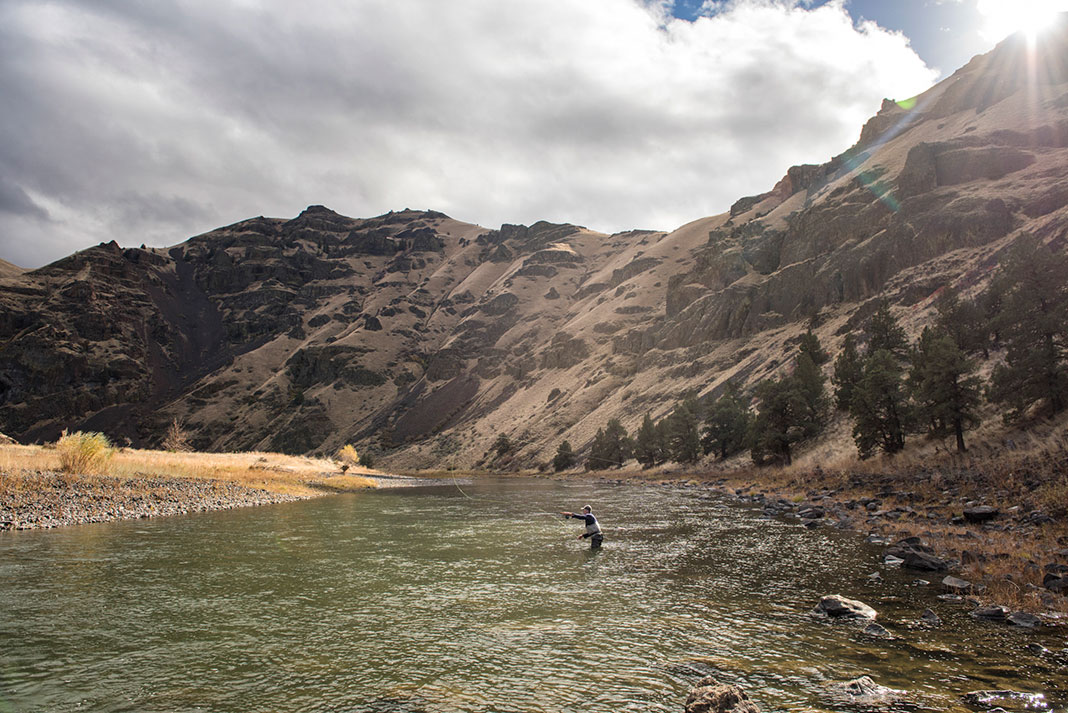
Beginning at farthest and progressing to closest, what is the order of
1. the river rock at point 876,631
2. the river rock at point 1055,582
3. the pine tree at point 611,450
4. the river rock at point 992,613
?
the pine tree at point 611,450 → the river rock at point 1055,582 → the river rock at point 992,613 → the river rock at point 876,631

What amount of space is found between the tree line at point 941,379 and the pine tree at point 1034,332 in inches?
1.9

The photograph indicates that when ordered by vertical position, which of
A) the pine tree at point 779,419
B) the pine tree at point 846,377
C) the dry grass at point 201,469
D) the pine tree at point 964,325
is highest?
the pine tree at point 964,325

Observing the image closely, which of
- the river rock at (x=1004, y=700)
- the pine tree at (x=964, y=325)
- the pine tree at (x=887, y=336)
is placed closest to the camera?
A: the river rock at (x=1004, y=700)

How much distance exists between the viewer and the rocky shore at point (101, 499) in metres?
23.4

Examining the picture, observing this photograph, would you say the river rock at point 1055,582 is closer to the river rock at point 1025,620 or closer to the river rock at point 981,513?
the river rock at point 1025,620

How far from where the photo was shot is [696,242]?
7426 inches

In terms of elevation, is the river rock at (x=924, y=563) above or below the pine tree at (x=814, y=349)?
below

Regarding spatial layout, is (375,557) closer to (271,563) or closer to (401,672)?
(271,563)

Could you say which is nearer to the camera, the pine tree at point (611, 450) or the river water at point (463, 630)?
the river water at point (463, 630)

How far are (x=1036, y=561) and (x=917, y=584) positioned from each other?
139 inches

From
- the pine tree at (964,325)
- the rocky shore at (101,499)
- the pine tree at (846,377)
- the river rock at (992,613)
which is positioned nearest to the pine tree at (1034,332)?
the pine tree at (964,325)

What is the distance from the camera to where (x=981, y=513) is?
→ 19.7 m

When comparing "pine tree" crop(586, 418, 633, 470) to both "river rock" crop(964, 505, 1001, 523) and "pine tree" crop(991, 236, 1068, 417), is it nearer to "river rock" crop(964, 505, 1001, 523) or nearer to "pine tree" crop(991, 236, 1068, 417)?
"pine tree" crop(991, 236, 1068, 417)

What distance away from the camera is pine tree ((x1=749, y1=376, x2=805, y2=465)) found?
2003 inches
